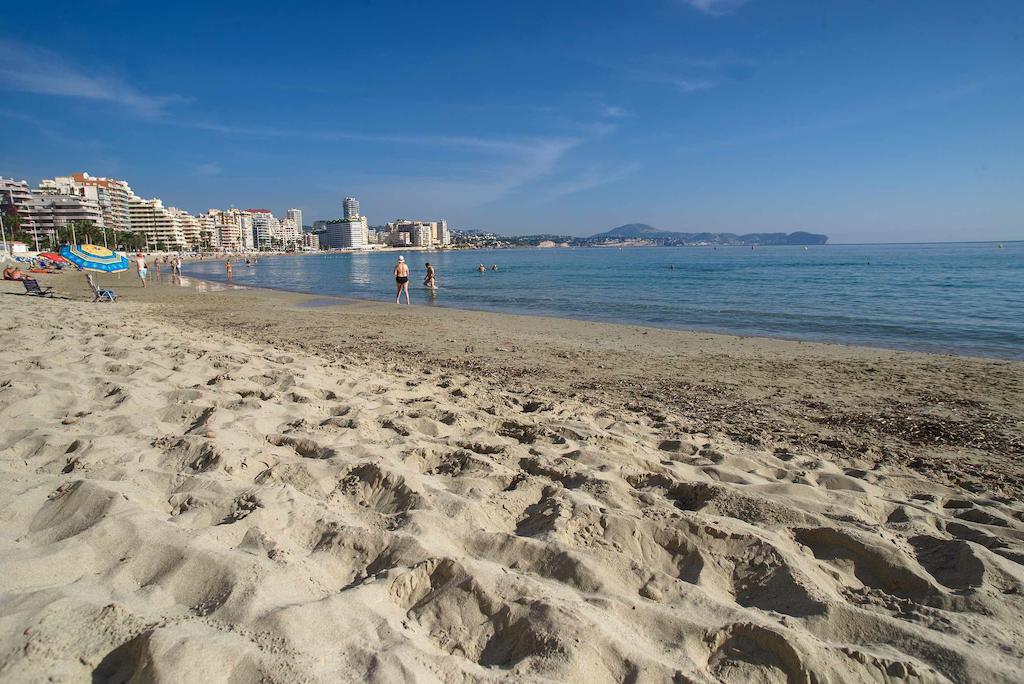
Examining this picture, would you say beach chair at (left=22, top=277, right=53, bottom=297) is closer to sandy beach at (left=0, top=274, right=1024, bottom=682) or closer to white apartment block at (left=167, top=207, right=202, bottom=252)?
sandy beach at (left=0, top=274, right=1024, bottom=682)

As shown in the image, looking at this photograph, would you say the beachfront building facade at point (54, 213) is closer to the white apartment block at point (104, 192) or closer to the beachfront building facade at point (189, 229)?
the white apartment block at point (104, 192)

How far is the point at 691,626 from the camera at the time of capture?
2090mm

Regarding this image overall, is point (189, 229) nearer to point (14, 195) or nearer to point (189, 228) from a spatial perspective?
point (189, 228)

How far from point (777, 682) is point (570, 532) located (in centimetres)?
109

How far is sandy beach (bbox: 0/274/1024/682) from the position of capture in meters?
1.86

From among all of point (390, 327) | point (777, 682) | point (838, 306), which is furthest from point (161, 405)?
point (838, 306)

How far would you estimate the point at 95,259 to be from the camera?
17.9m

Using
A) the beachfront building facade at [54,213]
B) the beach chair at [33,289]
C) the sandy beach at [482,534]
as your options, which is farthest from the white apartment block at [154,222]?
the sandy beach at [482,534]

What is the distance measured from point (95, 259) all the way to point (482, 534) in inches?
823

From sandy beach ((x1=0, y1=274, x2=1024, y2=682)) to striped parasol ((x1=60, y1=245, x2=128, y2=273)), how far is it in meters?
14.6

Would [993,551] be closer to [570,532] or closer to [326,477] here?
[570,532]

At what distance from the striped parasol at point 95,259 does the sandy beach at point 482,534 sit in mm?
14641

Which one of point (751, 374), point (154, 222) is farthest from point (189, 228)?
point (751, 374)

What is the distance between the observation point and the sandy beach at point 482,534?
1.86 m
